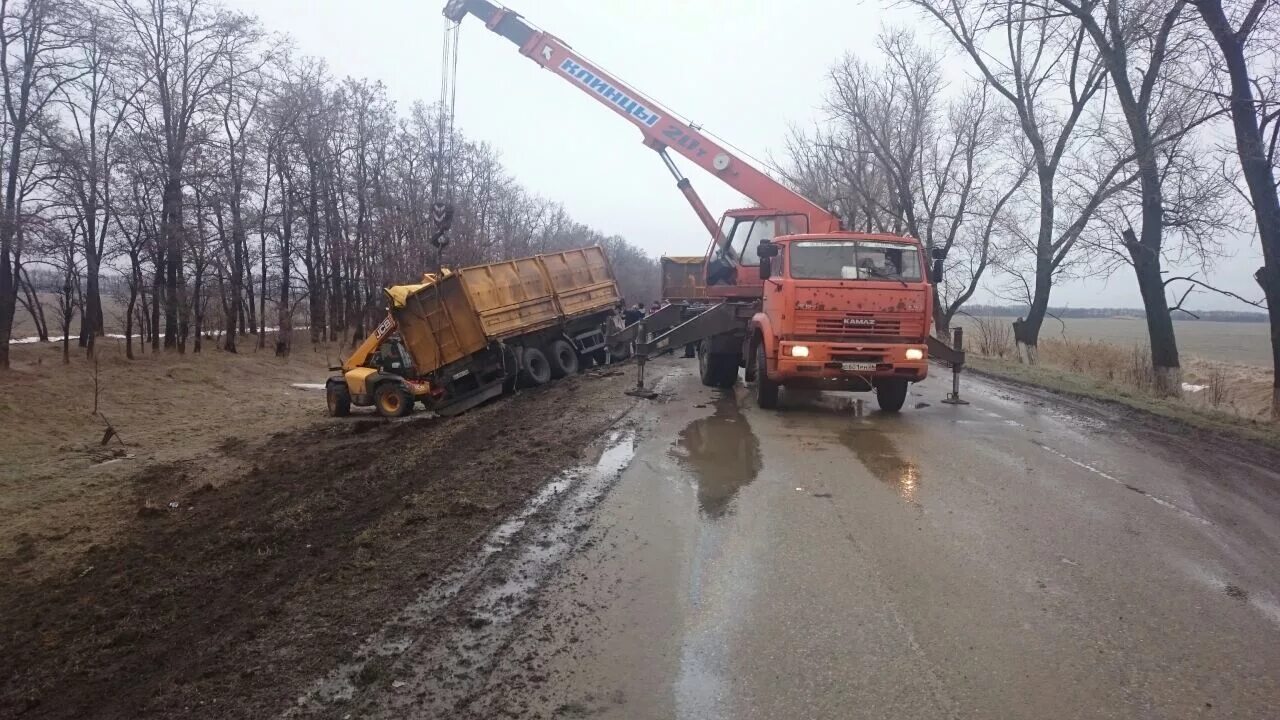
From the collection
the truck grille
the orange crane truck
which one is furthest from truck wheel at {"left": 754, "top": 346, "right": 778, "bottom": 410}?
the truck grille

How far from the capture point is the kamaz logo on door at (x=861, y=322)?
10703mm

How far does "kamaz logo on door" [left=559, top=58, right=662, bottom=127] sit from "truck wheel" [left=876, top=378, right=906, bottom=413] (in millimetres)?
8523

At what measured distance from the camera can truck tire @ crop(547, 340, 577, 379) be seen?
19.0 meters

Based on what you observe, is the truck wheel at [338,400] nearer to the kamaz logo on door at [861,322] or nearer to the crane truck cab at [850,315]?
the crane truck cab at [850,315]

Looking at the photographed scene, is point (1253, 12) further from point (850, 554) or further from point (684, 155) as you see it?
point (850, 554)

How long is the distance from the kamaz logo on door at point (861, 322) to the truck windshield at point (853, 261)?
0.59 meters

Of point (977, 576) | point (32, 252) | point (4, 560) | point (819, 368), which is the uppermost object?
point (32, 252)

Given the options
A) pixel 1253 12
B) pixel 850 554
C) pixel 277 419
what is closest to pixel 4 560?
pixel 850 554

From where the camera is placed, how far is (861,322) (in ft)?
35.1

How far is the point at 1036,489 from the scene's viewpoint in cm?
722

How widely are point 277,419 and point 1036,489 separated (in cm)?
1610

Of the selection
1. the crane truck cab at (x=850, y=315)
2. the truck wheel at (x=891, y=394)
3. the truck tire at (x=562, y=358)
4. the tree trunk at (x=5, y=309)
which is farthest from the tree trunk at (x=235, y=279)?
the truck wheel at (x=891, y=394)

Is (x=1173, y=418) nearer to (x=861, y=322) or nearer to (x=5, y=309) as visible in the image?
(x=861, y=322)

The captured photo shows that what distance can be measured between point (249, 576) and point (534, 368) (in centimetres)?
1286
